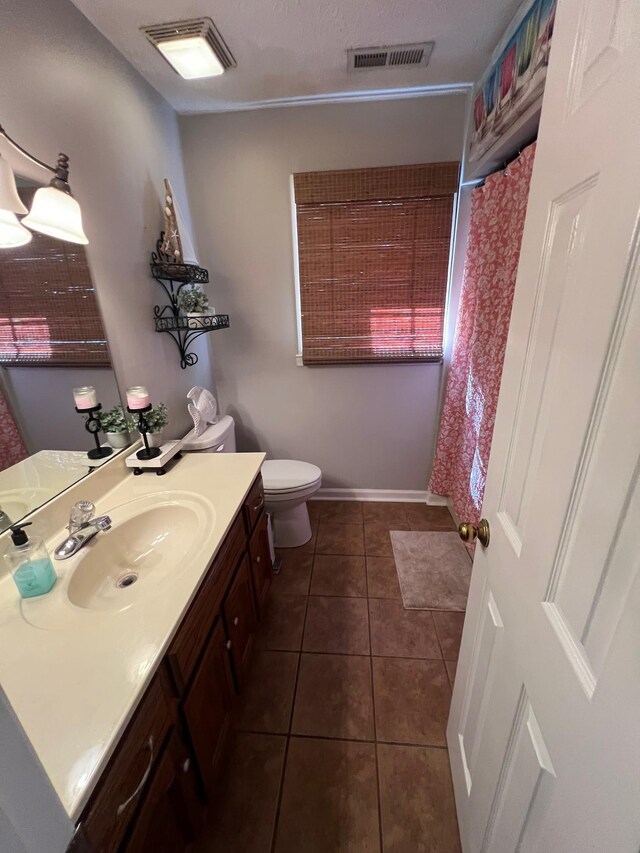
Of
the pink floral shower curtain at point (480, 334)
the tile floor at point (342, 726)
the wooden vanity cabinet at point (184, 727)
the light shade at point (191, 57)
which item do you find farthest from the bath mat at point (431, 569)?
the light shade at point (191, 57)

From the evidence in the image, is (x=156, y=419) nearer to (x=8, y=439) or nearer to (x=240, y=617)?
(x=8, y=439)

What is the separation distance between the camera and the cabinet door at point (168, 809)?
2.21ft

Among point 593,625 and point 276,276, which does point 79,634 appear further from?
point 276,276

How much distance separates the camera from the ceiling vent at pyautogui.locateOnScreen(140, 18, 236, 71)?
125cm

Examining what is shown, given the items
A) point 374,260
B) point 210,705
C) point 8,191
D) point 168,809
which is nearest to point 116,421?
point 8,191

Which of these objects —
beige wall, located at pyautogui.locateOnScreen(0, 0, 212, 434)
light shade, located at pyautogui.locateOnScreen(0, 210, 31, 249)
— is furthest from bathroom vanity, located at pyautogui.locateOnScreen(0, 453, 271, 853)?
light shade, located at pyautogui.locateOnScreen(0, 210, 31, 249)

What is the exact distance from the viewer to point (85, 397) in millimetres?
1190

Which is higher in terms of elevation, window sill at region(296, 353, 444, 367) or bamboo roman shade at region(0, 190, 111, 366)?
bamboo roman shade at region(0, 190, 111, 366)

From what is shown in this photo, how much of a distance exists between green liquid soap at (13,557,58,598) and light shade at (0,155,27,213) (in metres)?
0.92

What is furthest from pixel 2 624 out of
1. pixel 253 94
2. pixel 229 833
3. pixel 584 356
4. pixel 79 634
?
pixel 253 94

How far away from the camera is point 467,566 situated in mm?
1986

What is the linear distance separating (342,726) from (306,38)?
105 inches

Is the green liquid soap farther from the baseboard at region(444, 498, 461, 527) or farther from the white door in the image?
the baseboard at region(444, 498, 461, 527)

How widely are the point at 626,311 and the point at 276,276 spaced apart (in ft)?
6.50
